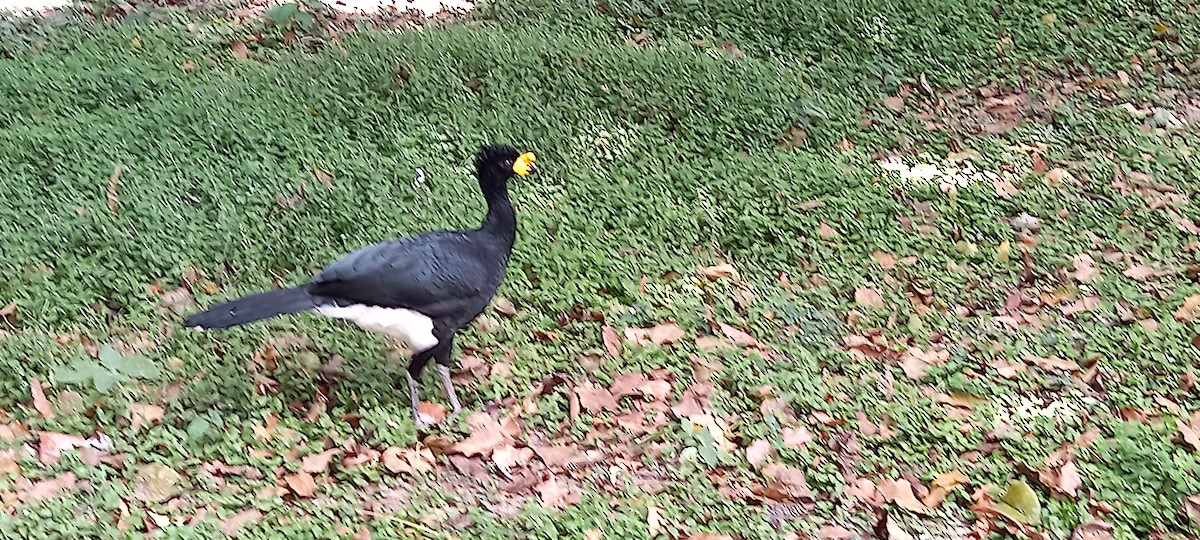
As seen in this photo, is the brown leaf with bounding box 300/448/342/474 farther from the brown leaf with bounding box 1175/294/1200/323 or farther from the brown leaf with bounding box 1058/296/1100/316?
the brown leaf with bounding box 1175/294/1200/323

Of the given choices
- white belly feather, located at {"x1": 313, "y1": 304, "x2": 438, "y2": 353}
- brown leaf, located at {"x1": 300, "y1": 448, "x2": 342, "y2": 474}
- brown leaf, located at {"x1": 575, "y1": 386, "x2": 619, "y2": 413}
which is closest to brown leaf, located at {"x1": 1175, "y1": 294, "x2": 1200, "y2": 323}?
brown leaf, located at {"x1": 575, "y1": 386, "x2": 619, "y2": 413}

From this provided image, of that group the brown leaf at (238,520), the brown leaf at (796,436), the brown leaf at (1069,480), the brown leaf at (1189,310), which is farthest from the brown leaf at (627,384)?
the brown leaf at (1189,310)

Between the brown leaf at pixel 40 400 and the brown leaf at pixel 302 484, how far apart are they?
119 cm

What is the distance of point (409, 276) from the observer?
4.29 meters

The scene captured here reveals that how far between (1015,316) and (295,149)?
4558 millimetres

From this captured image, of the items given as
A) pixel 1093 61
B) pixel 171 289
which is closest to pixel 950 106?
pixel 1093 61

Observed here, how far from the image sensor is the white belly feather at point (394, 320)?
169 inches

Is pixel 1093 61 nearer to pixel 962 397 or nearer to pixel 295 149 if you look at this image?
pixel 962 397

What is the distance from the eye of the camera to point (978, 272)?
604 cm

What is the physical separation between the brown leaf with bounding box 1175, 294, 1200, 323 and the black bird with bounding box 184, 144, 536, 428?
3.44 meters

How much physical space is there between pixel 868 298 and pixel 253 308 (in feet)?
10.7

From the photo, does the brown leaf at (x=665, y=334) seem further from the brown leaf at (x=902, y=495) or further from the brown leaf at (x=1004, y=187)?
the brown leaf at (x=1004, y=187)

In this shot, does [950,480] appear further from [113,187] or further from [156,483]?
[113,187]

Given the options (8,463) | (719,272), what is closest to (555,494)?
(8,463)
